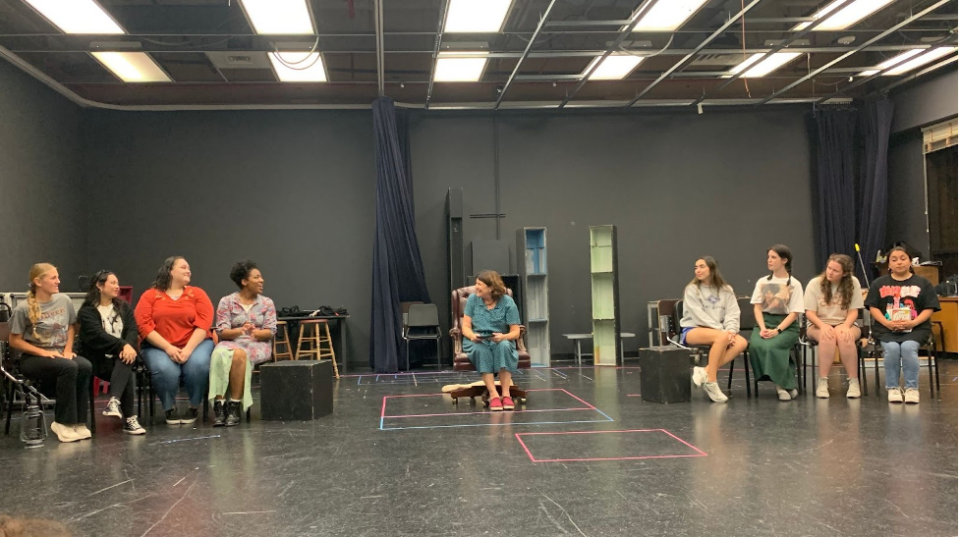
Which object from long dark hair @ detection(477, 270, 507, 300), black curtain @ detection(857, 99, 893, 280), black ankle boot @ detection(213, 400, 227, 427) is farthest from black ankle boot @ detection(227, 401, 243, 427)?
black curtain @ detection(857, 99, 893, 280)

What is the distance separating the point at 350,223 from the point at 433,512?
732 centimetres

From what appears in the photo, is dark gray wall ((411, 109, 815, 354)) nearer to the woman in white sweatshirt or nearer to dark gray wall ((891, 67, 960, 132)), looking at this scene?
dark gray wall ((891, 67, 960, 132))

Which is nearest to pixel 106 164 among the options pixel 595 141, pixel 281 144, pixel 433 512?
pixel 281 144

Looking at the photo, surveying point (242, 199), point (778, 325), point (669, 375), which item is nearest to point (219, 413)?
point (669, 375)

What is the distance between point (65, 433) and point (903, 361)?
5.72 metres

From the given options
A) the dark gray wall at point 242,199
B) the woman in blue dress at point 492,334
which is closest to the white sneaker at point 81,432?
the woman in blue dress at point 492,334

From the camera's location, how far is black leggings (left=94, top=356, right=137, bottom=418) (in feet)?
16.0

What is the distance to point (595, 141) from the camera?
1012cm

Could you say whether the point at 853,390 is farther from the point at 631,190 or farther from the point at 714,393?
the point at 631,190

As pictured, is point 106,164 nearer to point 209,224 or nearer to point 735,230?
point 209,224

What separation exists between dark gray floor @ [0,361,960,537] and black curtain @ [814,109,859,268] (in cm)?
533

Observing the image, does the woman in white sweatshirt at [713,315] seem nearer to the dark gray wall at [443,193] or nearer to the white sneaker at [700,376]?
the white sneaker at [700,376]

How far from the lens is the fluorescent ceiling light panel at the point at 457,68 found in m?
8.05

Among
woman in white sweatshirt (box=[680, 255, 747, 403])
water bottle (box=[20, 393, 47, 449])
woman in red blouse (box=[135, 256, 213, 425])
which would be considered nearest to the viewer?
water bottle (box=[20, 393, 47, 449])
